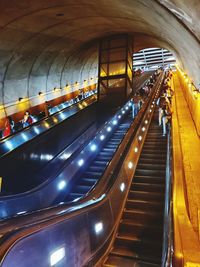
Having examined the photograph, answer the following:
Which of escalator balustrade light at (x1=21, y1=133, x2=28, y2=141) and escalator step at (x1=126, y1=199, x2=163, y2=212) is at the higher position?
escalator balustrade light at (x1=21, y1=133, x2=28, y2=141)

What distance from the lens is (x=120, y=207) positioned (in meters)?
5.89

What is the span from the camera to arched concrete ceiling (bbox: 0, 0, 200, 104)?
8883 millimetres

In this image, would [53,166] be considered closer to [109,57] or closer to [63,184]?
[63,184]

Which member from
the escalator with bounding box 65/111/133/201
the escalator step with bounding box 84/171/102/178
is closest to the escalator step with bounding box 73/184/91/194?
the escalator with bounding box 65/111/133/201

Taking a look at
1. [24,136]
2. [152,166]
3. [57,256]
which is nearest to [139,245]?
[57,256]

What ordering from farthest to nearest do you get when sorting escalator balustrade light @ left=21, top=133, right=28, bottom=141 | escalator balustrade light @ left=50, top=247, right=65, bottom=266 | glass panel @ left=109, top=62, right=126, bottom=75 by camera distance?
glass panel @ left=109, top=62, right=126, bottom=75, escalator balustrade light @ left=21, top=133, right=28, bottom=141, escalator balustrade light @ left=50, top=247, right=65, bottom=266

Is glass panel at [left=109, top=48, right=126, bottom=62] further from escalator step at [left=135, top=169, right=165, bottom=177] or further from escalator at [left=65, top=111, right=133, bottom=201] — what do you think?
escalator step at [left=135, top=169, right=165, bottom=177]

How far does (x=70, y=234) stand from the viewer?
4.26m

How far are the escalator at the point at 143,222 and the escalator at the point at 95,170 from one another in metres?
1.00

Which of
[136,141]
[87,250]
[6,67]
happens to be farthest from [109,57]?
[87,250]

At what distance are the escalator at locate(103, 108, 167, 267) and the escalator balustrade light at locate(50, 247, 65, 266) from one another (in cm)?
103

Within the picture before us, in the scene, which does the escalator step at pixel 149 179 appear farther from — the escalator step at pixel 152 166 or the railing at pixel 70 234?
the railing at pixel 70 234

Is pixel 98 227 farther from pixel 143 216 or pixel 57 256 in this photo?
pixel 143 216

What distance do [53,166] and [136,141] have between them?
270cm
